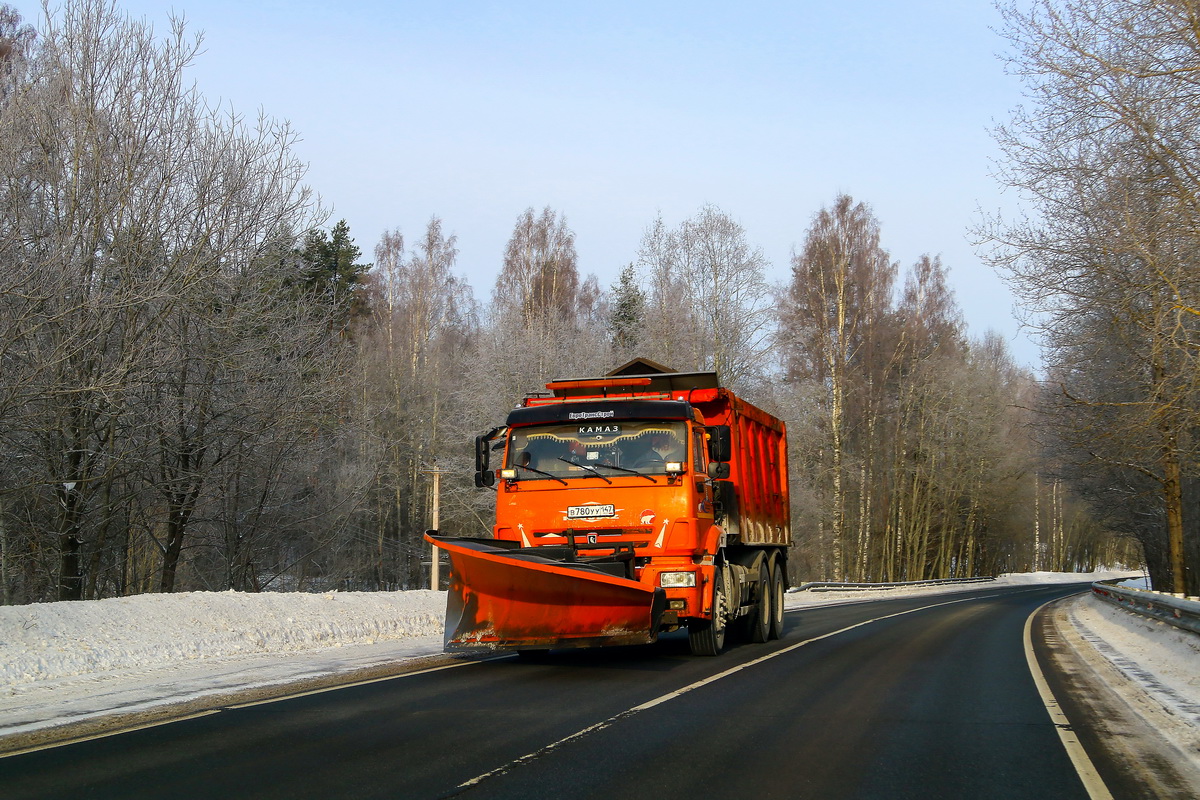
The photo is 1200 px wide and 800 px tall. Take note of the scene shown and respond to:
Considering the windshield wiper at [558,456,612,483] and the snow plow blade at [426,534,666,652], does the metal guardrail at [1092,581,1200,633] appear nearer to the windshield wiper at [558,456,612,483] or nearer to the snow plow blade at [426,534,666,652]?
the snow plow blade at [426,534,666,652]

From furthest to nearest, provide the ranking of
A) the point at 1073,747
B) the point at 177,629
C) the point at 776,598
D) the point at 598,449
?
the point at 776,598
the point at 177,629
the point at 598,449
the point at 1073,747

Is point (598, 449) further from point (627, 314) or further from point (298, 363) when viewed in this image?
point (627, 314)

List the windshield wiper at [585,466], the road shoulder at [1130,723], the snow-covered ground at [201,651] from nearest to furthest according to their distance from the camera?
the road shoulder at [1130,723] → the snow-covered ground at [201,651] → the windshield wiper at [585,466]

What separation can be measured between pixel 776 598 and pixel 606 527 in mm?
5780

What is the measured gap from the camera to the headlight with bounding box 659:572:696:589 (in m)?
11.2

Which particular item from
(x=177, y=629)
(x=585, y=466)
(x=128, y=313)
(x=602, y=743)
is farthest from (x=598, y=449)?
(x=128, y=313)

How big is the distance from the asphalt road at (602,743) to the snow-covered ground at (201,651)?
1.10 metres

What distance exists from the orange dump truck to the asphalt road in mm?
648

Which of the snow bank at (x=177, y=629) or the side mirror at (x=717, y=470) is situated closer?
the snow bank at (x=177, y=629)

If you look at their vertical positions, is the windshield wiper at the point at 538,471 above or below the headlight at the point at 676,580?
above

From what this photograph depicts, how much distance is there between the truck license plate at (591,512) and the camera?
1153cm

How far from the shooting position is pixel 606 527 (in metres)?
11.5

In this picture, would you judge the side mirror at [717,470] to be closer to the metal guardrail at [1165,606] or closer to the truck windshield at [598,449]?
the truck windshield at [598,449]

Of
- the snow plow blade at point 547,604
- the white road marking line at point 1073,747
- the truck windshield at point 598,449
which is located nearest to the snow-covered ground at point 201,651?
the white road marking line at point 1073,747
